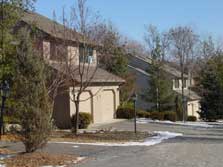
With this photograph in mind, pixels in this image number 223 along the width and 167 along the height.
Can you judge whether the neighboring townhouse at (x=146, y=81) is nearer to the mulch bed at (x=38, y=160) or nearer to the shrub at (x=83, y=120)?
the shrub at (x=83, y=120)

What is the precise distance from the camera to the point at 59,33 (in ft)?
97.7

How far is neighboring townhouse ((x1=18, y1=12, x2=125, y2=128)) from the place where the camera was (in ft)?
88.7

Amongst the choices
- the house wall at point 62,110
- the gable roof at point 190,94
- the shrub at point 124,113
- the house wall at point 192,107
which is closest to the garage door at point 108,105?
the shrub at point 124,113

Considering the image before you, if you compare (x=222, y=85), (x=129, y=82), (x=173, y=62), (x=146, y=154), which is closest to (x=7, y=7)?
(x=146, y=154)

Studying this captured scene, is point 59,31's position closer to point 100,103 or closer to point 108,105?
point 100,103

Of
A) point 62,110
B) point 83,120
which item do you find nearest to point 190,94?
point 62,110

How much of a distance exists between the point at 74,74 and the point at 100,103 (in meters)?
7.72

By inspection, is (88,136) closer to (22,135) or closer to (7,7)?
(7,7)

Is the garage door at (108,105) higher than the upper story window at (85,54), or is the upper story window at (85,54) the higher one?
the upper story window at (85,54)

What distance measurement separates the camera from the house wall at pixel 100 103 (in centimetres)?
3338

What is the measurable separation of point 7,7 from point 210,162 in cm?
1209

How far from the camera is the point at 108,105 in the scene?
37.4m

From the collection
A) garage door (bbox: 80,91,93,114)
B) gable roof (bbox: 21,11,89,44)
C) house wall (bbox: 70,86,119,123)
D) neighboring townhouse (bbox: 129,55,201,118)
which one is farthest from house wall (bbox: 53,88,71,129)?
neighboring townhouse (bbox: 129,55,201,118)

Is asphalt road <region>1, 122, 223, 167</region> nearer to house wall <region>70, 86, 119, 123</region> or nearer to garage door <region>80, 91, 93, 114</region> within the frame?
house wall <region>70, 86, 119, 123</region>
